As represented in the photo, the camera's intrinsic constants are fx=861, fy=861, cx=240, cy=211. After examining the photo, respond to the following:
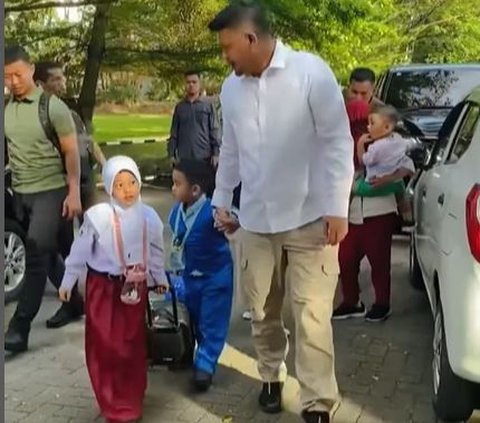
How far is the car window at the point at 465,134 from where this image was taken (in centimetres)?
449

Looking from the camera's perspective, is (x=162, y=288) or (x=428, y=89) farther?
(x=428, y=89)

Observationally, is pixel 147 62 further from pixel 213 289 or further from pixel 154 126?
pixel 154 126

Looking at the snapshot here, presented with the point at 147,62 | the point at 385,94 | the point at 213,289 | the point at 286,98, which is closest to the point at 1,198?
the point at 286,98

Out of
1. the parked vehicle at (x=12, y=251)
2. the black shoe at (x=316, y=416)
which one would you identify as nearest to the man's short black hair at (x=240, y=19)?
the black shoe at (x=316, y=416)

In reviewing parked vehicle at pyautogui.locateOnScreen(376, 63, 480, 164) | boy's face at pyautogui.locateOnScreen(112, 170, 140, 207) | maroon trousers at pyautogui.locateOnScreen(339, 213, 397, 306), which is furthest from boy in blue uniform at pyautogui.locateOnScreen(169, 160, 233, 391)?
parked vehicle at pyautogui.locateOnScreen(376, 63, 480, 164)

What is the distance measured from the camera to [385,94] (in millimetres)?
9984

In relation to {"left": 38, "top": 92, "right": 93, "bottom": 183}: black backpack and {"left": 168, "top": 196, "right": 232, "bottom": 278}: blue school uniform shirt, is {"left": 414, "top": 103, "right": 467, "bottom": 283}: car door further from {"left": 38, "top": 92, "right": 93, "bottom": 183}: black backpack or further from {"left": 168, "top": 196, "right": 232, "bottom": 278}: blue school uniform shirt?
{"left": 38, "top": 92, "right": 93, "bottom": 183}: black backpack

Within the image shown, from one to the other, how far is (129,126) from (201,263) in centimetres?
2554

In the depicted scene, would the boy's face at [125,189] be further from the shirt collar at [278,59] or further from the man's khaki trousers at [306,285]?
the shirt collar at [278,59]

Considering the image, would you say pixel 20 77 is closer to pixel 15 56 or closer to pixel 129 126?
pixel 15 56

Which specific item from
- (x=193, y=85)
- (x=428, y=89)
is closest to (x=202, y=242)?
(x=193, y=85)

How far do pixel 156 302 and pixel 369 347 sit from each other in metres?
1.49

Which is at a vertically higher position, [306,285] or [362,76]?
[362,76]

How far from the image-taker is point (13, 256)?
6.54 metres
